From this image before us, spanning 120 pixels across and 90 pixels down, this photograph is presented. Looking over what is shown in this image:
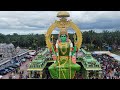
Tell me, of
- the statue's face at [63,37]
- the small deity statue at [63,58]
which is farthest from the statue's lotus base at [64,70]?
the statue's face at [63,37]

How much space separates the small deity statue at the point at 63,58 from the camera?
534 cm

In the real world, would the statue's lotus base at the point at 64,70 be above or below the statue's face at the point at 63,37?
below

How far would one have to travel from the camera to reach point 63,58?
546 cm

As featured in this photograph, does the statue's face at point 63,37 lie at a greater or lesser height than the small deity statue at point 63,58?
greater

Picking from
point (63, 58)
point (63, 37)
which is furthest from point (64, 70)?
point (63, 37)

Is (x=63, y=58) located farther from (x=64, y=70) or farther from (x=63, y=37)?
(x=63, y=37)

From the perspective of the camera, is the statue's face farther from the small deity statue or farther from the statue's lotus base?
the statue's lotus base

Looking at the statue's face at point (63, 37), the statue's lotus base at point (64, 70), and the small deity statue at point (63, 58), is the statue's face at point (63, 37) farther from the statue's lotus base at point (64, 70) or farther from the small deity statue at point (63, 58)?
the statue's lotus base at point (64, 70)
